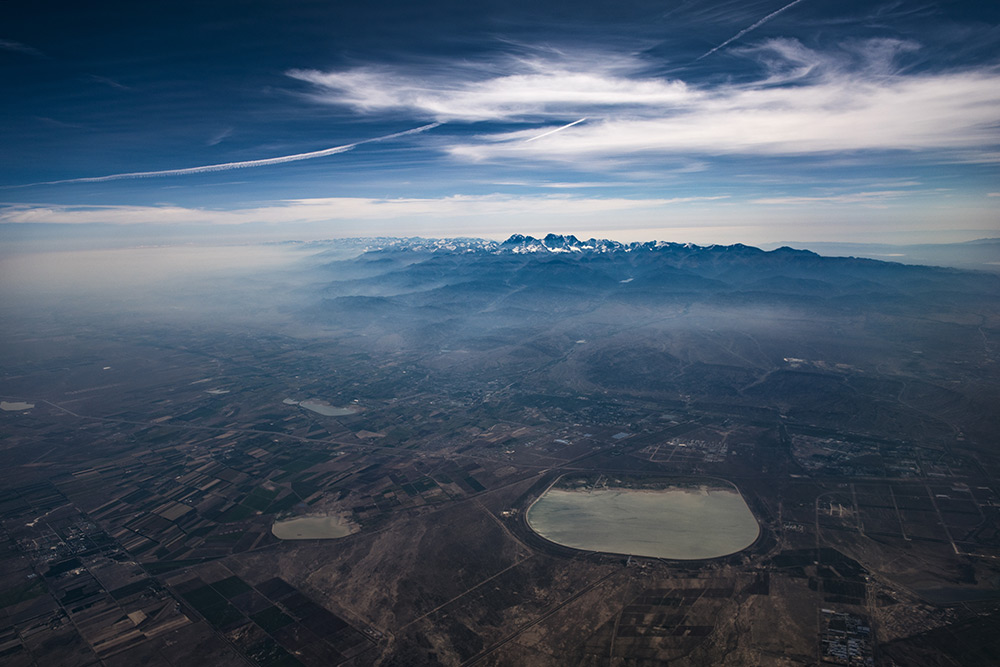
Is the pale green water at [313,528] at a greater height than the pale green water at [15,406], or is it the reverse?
the pale green water at [313,528]

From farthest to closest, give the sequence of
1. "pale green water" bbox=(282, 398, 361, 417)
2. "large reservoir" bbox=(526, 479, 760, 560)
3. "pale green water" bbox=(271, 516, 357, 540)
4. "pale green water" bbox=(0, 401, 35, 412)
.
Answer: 1. "pale green water" bbox=(0, 401, 35, 412)
2. "pale green water" bbox=(282, 398, 361, 417)
3. "pale green water" bbox=(271, 516, 357, 540)
4. "large reservoir" bbox=(526, 479, 760, 560)

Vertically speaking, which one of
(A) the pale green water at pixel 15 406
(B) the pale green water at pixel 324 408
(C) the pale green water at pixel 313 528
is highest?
(C) the pale green water at pixel 313 528

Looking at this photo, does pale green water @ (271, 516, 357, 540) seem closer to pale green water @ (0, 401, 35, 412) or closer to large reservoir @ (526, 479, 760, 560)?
large reservoir @ (526, 479, 760, 560)

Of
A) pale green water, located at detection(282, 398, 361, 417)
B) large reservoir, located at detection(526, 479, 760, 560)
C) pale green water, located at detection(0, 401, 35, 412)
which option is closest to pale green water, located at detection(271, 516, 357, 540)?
large reservoir, located at detection(526, 479, 760, 560)

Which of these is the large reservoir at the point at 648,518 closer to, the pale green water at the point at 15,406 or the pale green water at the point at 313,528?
the pale green water at the point at 313,528

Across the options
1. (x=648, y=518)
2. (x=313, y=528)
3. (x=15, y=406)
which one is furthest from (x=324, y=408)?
(x=648, y=518)

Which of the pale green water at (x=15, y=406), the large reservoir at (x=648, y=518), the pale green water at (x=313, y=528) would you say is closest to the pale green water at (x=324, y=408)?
the pale green water at (x=313, y=528)

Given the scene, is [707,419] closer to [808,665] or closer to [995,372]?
[808,665]

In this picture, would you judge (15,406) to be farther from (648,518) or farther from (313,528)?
(648,518)

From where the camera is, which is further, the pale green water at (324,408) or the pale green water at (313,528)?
the pale green water at (324,408)
